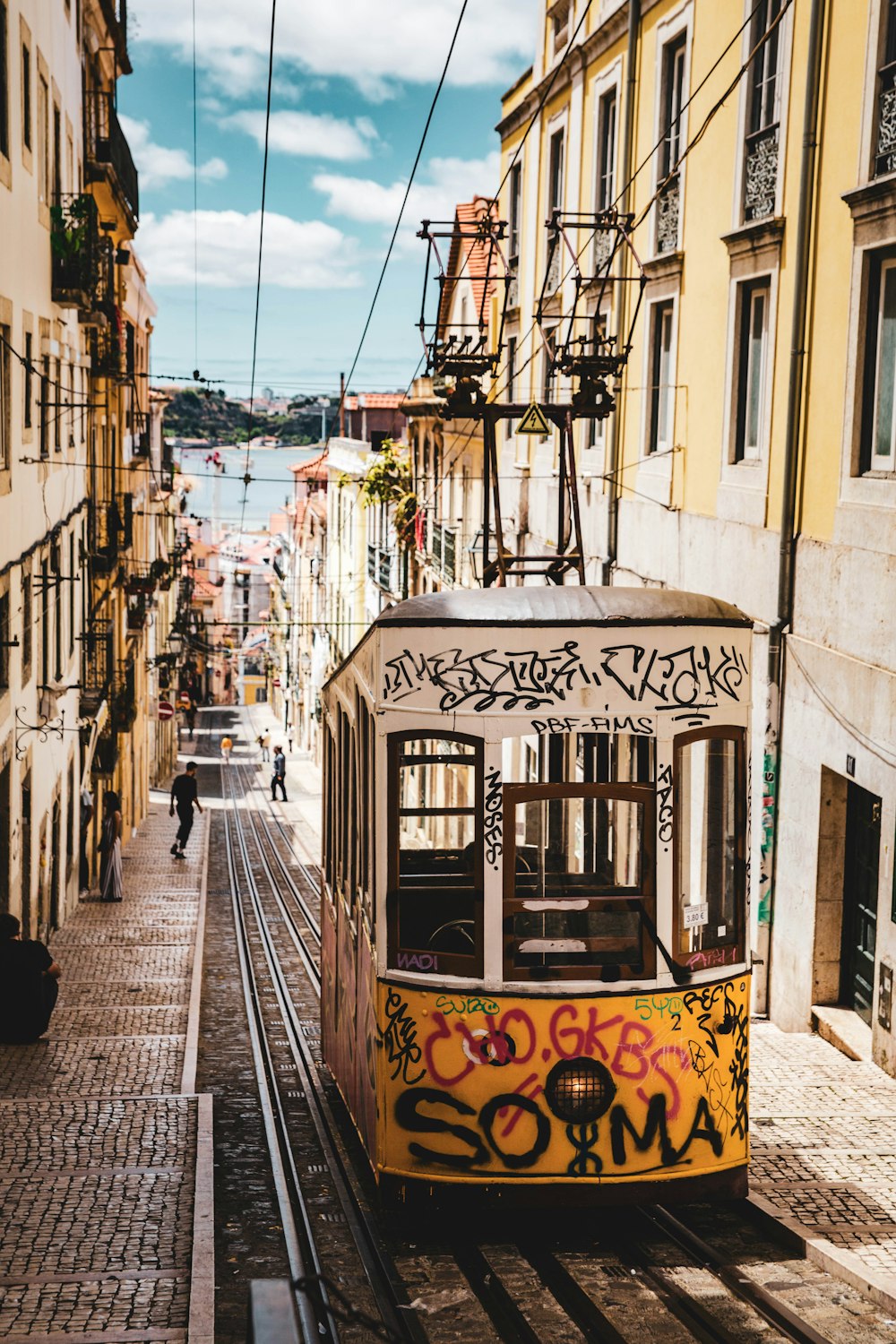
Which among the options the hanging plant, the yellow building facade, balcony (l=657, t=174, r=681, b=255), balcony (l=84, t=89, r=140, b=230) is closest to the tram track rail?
the yellow building facade

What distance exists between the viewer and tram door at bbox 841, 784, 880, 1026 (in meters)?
11.1

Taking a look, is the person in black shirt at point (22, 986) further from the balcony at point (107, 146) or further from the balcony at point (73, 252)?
the balcony at point (107, 146)

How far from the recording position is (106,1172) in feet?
26.3

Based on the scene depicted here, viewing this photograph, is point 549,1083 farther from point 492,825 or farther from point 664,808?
point 664,808

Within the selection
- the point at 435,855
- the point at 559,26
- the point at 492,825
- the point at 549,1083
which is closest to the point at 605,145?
the point at 559,26

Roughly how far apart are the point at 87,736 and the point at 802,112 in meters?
14.5

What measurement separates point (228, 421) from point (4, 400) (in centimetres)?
13798

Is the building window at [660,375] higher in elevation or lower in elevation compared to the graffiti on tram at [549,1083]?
higher

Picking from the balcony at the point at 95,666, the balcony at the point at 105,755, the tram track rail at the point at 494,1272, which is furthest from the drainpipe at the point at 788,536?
the balcony at the point at 105,755

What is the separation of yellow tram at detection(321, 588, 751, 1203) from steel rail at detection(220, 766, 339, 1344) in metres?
0.52

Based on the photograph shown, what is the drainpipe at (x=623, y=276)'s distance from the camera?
17.8 metres

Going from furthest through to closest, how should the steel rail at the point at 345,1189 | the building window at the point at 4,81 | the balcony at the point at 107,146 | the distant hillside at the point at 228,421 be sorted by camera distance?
the distant hillside at the point at 228,421
the balcony at the point at 107,146
the building window at the point at 4,81
the steel rail at the point at 345,1189

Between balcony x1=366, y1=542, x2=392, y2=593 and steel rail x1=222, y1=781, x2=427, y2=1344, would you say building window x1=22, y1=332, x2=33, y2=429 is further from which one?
balcony x1=366, y1=542, x2=392, y2=593

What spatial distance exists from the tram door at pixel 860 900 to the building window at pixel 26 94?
10.6 m
